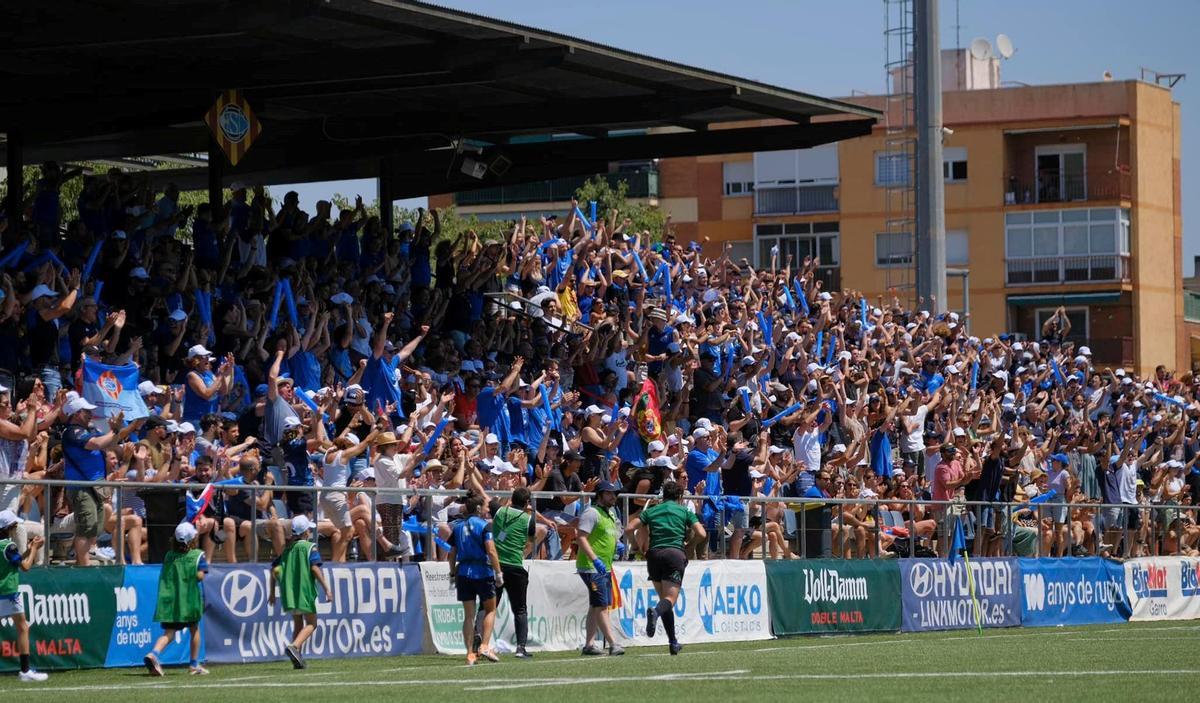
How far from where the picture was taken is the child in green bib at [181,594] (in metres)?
18.2

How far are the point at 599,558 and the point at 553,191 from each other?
68.6 m

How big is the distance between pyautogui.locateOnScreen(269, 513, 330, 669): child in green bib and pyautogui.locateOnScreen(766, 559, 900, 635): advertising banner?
8142 millimetres

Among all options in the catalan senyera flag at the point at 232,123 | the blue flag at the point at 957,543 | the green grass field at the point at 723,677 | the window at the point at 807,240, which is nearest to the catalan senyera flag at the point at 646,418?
the blue flag at the point at 957,543

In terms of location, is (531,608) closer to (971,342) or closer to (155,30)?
(155,30)

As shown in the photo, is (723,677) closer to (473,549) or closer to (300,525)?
(473,549)

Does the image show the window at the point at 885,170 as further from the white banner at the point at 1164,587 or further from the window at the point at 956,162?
the white banner at the point at 1164,587

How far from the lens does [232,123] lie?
90.4 ft

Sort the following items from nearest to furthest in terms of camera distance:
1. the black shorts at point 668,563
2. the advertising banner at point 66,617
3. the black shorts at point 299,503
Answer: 1. the advertising banner at point 66,617
2. the black shorts at point 299,503
3. the black shorts at point 668,563

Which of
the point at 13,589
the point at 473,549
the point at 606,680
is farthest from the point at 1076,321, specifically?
the point at 13,589

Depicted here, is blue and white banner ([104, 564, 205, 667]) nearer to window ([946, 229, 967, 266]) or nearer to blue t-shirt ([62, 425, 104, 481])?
blue t-shirt ([62, 425, 104, 481])

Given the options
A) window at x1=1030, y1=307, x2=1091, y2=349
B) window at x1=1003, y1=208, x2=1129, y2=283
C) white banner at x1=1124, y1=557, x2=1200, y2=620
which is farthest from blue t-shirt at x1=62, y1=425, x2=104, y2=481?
window at x1=1003, y1=208, x2=1129, y2=283

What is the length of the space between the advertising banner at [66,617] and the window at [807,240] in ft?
210

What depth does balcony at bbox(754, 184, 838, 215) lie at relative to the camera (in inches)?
3209

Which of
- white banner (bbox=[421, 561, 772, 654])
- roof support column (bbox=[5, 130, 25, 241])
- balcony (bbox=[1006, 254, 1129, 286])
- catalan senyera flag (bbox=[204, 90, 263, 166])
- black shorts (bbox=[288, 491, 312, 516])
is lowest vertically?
white banner (bbox=[421, 561, 772, 654])
